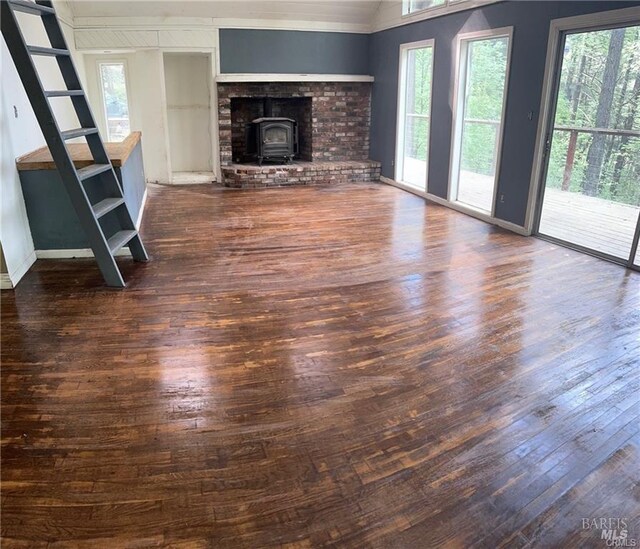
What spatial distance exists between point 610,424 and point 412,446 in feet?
3.17

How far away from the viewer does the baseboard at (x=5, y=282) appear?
396cm

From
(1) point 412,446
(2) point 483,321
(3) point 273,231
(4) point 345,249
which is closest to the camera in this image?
(1) point 412,446

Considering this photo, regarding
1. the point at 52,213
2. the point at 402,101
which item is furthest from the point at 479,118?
the point at 52,213

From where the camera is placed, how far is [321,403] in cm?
261

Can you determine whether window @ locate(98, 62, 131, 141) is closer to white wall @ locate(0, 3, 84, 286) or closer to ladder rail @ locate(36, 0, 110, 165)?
white wall @ locate(0, 3, 84, 286)

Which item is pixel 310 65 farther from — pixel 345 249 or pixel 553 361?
pixel 553 361

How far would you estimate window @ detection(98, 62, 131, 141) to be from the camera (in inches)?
341

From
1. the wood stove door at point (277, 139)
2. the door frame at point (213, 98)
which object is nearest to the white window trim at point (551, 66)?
the wood stove door at point (277, 139)

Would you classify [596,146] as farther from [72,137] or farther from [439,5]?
[72,137]

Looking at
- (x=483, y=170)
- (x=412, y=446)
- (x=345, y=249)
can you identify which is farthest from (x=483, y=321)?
(x=483, y=170)

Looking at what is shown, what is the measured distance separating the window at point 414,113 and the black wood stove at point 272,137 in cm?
179

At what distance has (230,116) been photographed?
8.45 m

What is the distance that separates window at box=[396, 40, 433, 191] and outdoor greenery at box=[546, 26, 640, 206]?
96.1 inches

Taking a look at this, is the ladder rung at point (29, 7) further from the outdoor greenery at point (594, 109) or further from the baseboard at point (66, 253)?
the outdoor greenery at point (594, 109)
